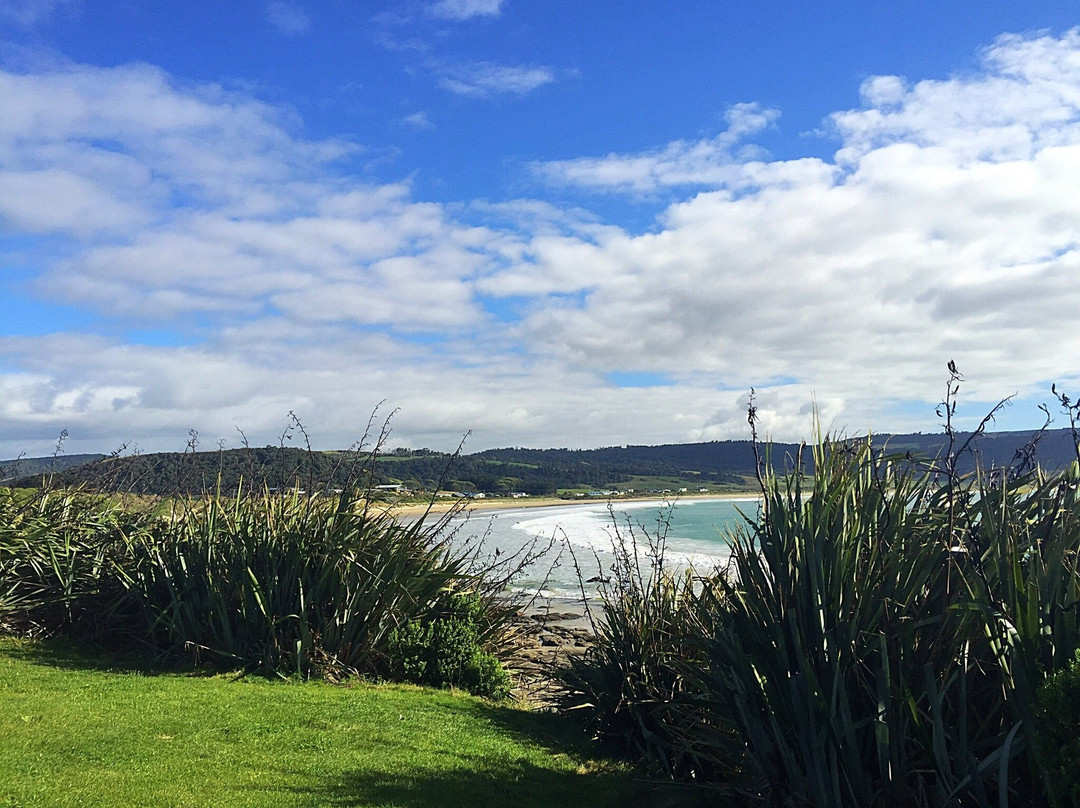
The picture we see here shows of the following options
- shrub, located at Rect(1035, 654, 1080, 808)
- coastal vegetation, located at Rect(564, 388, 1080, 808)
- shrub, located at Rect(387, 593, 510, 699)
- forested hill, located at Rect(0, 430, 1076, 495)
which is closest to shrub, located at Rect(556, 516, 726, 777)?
coastal vegetation, located at Rect(564, 388, 1080, 808)

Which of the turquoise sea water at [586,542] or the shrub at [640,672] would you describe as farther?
the turquoise sea water at [586,542]

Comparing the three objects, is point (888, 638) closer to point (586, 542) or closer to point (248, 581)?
point (248, 581)

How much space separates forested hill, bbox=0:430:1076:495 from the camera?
24.0 feet

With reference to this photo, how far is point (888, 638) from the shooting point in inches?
191

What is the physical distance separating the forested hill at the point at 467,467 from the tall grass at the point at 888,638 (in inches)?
19.8

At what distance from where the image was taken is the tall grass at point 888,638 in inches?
169

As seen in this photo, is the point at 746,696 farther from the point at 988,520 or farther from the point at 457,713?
the point at 457,713

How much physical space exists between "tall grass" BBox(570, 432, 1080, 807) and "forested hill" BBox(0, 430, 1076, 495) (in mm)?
502

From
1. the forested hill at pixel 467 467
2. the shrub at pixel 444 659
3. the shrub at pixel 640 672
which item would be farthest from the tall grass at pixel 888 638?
the shrub at pixel 444 659

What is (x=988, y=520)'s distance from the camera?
5039mm

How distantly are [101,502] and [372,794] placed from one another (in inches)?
364

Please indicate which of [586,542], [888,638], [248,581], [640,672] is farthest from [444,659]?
[586,542]

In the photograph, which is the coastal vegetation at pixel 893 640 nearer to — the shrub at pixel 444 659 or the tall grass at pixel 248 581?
the shrub at pixel 444 659

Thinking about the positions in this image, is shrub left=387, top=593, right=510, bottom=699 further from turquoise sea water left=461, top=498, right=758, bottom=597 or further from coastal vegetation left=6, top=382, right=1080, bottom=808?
turquoise sea water left=461, top=498, right=758, bottom=597
